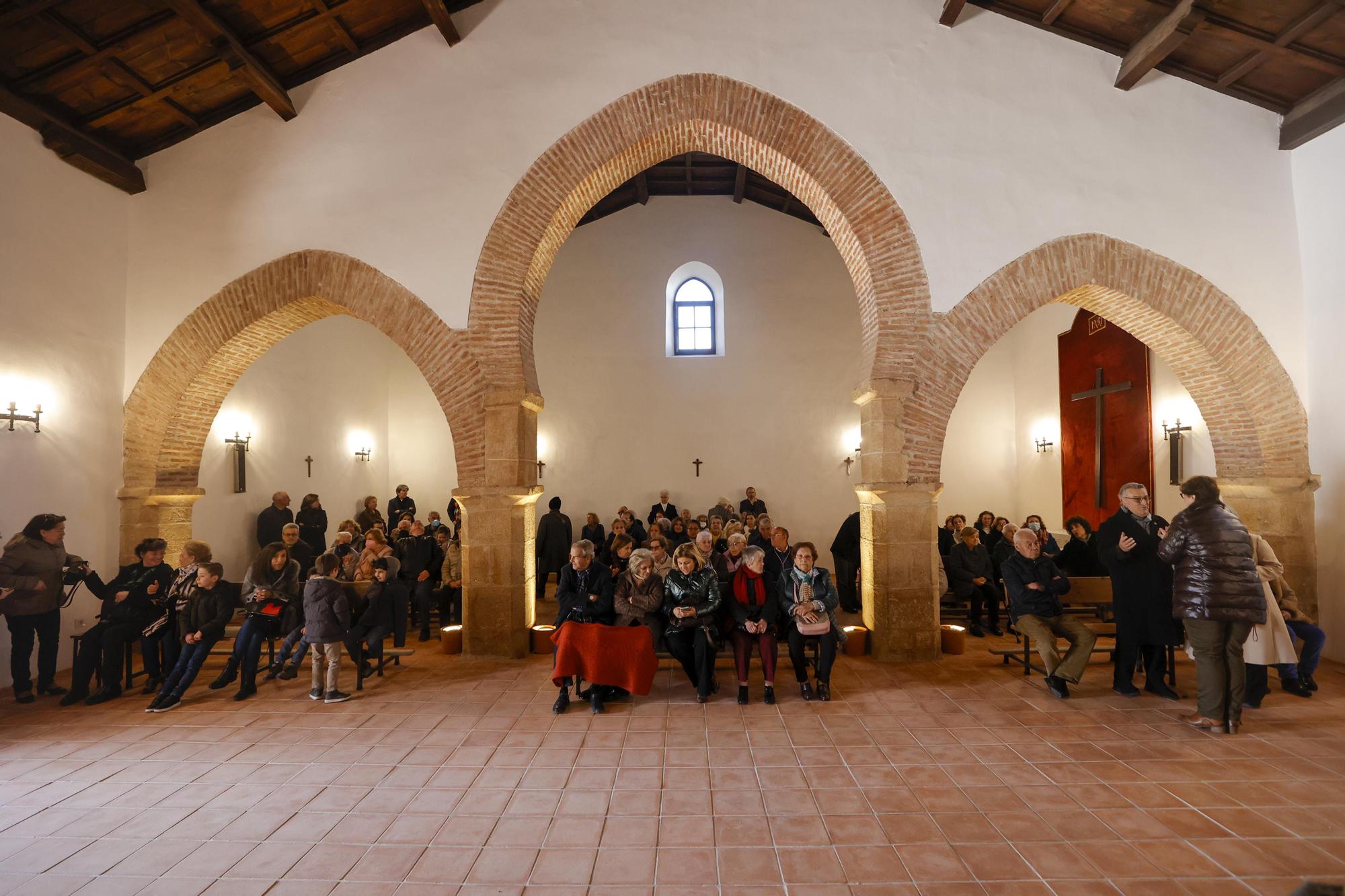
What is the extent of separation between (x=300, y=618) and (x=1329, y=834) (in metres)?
7.29

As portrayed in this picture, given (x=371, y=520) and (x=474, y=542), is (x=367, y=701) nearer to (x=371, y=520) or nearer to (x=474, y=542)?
(x=474, y=542)

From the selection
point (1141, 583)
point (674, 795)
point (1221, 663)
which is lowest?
point (674, 795)

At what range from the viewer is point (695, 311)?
1308 centimetres

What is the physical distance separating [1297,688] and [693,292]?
10.1 metres

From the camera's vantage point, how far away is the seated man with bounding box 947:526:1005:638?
8.14m

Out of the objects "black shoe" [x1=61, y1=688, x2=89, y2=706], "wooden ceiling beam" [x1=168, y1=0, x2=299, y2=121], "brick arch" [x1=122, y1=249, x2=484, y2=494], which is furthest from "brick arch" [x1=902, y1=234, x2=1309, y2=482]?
"black shoe" [x1=61, y1=688, x2=89, y2=706]

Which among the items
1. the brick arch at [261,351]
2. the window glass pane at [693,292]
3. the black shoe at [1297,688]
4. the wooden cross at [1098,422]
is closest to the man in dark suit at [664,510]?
the window glass pane at [693,292]

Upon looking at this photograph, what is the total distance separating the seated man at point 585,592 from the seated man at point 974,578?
4459 mm

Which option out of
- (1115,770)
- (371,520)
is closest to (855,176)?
(1115,770)

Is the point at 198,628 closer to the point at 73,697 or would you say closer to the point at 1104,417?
the point at 73,697

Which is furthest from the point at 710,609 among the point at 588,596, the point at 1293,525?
the point at 1293,525

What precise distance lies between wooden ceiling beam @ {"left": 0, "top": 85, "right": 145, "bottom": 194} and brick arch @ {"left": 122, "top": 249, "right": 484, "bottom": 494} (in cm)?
158

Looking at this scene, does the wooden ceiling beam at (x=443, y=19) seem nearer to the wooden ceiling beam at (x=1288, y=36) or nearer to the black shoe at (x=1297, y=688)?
the wooden ceiling beam at (x=1288, y=36)

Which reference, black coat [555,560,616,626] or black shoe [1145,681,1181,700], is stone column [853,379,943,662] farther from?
black coat [555,560,616,626]
